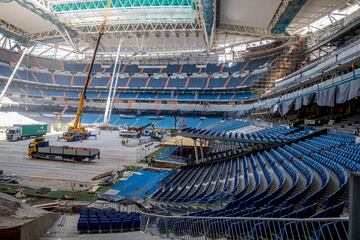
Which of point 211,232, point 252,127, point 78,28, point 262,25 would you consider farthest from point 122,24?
point 211,232

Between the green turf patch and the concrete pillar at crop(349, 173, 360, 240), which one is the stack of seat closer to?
the green turf patch

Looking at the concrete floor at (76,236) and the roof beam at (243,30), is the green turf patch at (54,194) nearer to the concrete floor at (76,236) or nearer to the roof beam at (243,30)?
the concrete floor at (76,236)

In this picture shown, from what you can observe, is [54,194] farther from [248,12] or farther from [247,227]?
[248,12]

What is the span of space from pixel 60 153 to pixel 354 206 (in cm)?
2506

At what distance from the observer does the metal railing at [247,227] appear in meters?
3.87

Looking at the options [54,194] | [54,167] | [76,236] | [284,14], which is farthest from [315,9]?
[76,236]

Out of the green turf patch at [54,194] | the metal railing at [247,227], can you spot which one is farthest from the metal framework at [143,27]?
the metal railing at [247,227]

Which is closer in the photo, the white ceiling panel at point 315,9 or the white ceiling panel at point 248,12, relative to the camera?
the white ceiling panel at point 315,9

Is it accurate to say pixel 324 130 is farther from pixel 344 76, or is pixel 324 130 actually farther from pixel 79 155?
pixel 79 155

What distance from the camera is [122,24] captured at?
151ft

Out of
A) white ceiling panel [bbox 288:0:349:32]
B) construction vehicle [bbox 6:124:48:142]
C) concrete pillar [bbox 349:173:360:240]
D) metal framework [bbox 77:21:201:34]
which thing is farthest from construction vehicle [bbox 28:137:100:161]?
white ceiling panel [bbox 288:0:349:32]

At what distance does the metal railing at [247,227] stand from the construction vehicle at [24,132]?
31.3 meters

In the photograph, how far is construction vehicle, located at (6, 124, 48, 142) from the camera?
35.0 meters

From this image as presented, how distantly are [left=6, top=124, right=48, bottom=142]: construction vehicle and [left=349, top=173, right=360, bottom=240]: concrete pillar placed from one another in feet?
128
